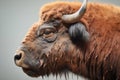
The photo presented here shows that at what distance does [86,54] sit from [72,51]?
6 cm

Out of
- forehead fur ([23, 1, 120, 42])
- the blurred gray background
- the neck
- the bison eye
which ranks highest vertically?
forehead fur ([23, 1, 120, 42])

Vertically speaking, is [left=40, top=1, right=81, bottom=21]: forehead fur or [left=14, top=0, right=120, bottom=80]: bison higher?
[left=40, top=1, right=81, bottom=21]: forehead fur

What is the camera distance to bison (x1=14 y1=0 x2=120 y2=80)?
127 cm

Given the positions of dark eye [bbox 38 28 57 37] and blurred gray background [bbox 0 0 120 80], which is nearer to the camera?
dark eye [bbox 38 28 57 37]

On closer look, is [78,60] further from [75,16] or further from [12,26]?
[12,26]

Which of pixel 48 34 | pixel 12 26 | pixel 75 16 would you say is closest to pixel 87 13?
pixel 75 16

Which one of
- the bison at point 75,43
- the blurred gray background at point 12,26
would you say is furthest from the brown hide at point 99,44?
the blurred gray background at point 12,26

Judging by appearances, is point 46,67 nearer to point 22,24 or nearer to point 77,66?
point 77,66

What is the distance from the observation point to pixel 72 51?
1.30 metres

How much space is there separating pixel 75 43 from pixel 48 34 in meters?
0.12

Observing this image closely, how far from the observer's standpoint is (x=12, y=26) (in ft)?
8.77

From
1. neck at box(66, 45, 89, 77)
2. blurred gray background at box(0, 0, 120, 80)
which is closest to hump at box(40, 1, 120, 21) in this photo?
neck at box(66, 45, 89, 77)

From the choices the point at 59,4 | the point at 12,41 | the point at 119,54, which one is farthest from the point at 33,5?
the point at 119,54

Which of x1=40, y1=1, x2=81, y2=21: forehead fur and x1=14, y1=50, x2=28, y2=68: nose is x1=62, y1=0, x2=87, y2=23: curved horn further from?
x1=14, y1=50, x2=28, y2=68: nose
